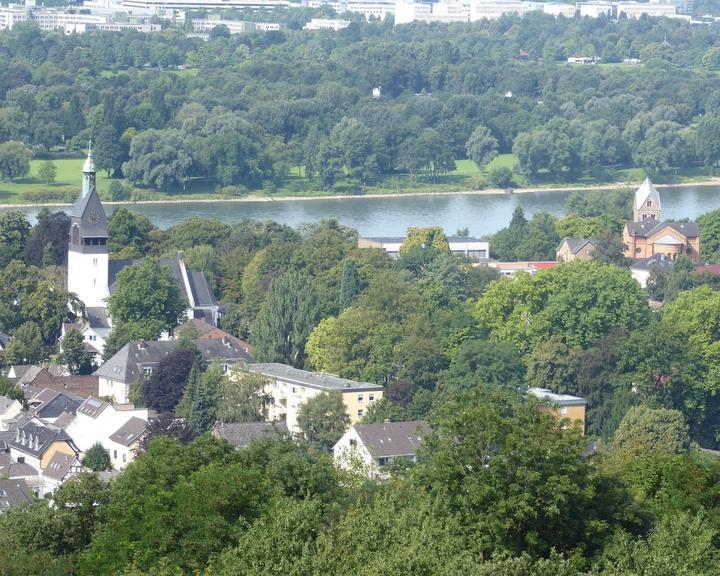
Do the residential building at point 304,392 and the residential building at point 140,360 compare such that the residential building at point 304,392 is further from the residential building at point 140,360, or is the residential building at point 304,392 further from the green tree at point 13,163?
the green tree at point 13,163

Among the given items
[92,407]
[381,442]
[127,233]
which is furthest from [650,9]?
[381,442]

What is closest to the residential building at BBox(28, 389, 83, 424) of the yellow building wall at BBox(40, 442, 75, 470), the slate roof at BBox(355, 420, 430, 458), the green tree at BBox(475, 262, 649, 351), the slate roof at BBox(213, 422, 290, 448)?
the yellow building wall at BBox(40, 442, 75, 470)

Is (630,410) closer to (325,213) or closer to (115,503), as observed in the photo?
(115,503)

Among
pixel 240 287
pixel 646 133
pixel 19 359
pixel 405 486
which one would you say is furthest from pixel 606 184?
pixel 405 486

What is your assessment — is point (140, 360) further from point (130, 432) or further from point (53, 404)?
point (130, 432)

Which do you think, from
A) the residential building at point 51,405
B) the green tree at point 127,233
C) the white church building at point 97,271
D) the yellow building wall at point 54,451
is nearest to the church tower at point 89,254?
the white church building at point 97,271

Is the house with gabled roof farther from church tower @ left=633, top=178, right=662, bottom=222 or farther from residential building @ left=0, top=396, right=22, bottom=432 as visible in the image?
church tower @ left=633, top=178, right=662, bottom=222
